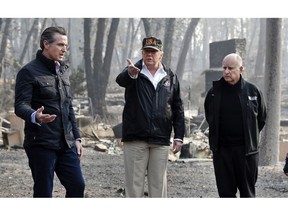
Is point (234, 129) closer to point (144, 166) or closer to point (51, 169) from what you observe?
point (144, 166)

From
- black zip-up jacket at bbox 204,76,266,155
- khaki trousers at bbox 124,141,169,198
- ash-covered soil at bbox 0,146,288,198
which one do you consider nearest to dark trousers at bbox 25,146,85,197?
khaki trousers at bbox 124,141,169,198

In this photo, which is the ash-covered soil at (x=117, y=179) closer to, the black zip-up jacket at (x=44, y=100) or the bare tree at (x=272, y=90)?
the bare tree at (x=272, y=90)

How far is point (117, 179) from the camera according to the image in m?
9.01

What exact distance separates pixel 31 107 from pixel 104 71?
1880cm

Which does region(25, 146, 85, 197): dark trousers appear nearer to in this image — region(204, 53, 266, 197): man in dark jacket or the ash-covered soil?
region(204, 53, 266, 197): man in dark jacket

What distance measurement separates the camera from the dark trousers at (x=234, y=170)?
204 inches

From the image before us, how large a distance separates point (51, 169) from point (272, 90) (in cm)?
741

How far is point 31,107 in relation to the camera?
14.9ft

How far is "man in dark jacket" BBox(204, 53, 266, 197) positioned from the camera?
514 centimetres

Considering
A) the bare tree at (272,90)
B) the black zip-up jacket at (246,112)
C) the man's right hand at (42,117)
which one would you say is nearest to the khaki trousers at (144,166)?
the black zip-up jacket at (246,112)

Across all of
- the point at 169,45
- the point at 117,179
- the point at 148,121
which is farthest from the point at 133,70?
the point at 169,45

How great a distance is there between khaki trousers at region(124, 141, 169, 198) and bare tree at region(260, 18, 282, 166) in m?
6.27
